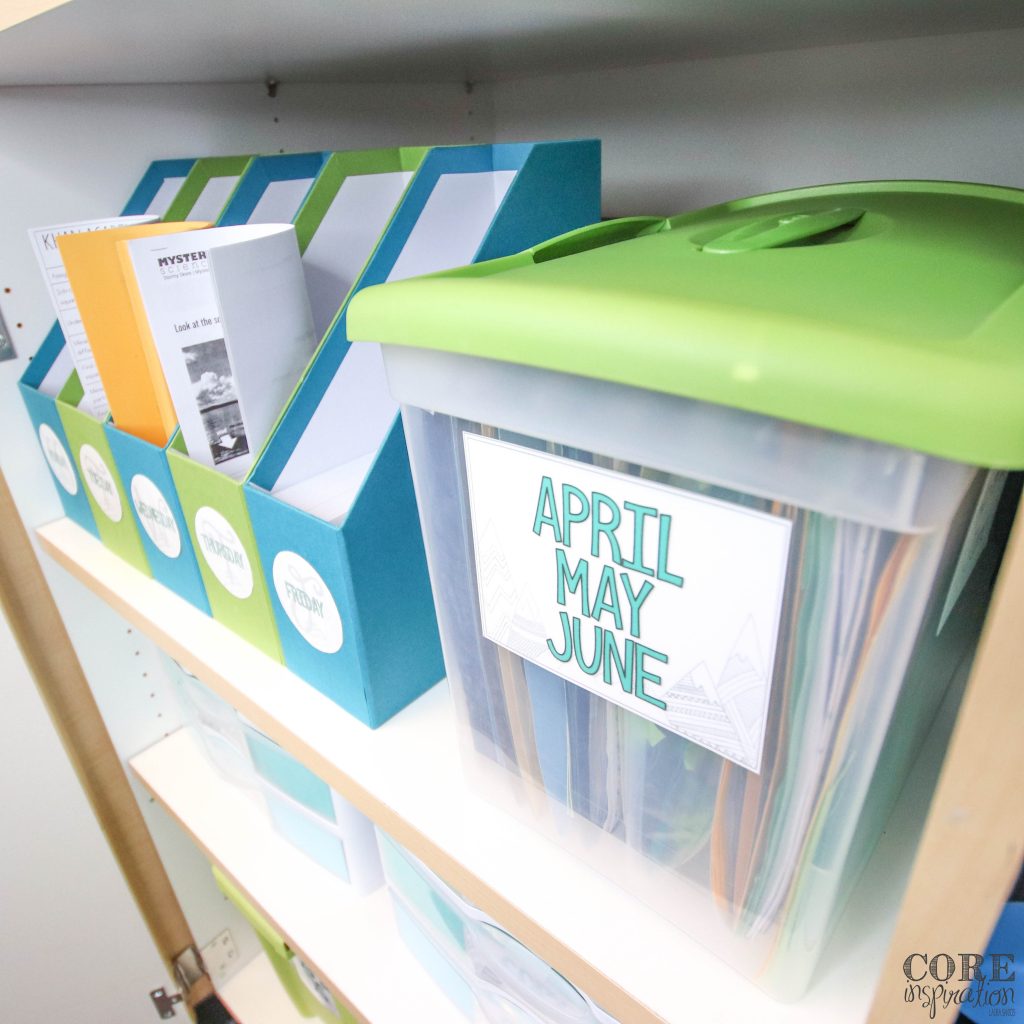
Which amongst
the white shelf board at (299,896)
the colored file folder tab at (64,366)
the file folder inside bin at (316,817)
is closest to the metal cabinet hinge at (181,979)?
the white shelf board at (299,896)

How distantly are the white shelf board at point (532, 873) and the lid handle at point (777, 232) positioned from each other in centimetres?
30

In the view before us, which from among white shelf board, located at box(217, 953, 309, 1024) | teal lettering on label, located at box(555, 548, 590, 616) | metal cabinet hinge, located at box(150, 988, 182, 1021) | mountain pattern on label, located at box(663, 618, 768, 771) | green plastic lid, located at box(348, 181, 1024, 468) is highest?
green plastic lid, located at box(348, 181, 1024, 468)

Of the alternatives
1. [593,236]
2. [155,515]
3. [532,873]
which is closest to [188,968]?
[155,515]

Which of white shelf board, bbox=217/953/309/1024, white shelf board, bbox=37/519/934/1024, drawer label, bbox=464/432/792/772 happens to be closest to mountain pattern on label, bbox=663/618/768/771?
drawer label, bbox=464/432/792/772

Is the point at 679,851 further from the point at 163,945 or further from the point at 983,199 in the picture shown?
the point at 163,945

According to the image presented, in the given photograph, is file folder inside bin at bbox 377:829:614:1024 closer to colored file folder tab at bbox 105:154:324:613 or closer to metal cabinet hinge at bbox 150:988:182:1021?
colored file folder tab at bbox 105:154:324:613

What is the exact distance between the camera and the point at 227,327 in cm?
48

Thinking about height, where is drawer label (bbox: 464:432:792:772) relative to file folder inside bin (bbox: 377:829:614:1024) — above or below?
above

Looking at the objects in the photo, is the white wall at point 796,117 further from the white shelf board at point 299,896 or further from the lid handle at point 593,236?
the white shelf board at point 299,896

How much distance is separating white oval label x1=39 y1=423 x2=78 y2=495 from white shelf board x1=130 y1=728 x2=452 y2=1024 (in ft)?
1.19

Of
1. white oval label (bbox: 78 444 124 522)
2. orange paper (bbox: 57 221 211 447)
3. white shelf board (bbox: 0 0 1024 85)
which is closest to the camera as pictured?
white shelf board (bbox: 0 0 1024 85)

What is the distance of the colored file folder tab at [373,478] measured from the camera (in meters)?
0.44

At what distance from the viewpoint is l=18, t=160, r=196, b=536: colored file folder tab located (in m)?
0.70

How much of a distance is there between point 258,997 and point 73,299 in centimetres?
101
